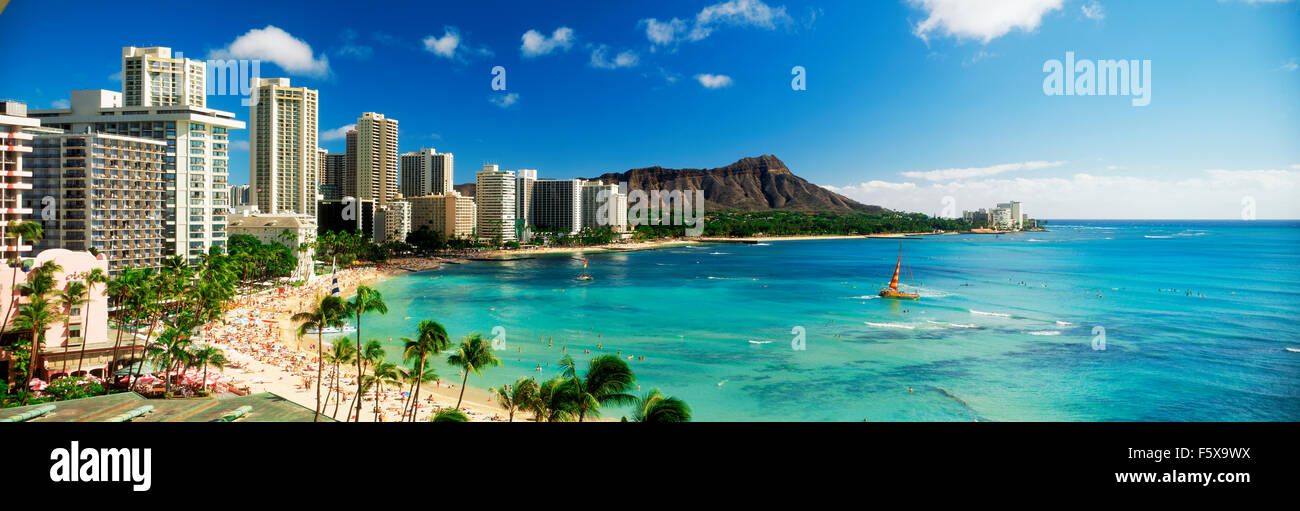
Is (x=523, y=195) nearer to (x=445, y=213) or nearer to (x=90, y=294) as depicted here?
(x=445, y=213)

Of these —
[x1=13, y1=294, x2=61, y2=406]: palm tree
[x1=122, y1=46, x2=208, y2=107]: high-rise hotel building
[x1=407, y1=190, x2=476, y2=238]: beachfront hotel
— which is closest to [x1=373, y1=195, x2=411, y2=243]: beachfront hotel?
[x1=407, y1=190, x2=476, y2=238]: beachfront hotel

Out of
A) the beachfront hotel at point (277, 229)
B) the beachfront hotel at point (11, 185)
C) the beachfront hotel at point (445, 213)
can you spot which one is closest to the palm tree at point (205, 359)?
the beachfront hotel at point (11, 185)

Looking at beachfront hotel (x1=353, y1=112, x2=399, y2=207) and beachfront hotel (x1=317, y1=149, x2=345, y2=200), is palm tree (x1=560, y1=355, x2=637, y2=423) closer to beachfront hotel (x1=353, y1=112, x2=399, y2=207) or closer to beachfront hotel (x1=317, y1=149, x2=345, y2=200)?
beachfront hotel (x1=353, y1=112, x2=399, y2=207)

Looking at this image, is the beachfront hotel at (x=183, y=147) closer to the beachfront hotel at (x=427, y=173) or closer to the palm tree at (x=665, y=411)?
the palm tree at (x=665, y=411)

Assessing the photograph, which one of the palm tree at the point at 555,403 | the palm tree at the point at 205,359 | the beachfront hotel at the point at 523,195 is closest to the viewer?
the palm tree at the point at 555,403
